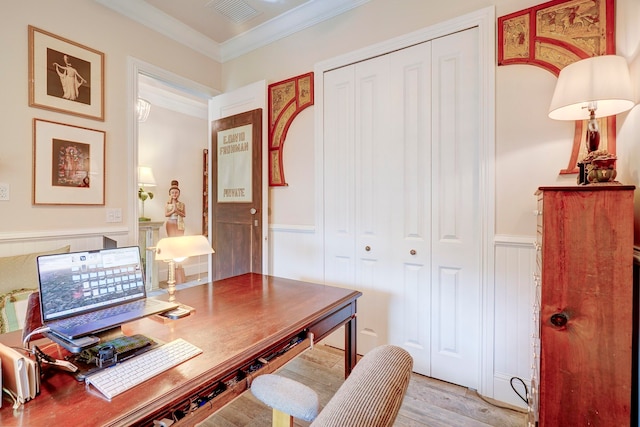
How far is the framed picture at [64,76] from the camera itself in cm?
212

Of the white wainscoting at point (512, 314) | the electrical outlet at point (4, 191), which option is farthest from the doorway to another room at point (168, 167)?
the white wainscoting at point (512, 314)

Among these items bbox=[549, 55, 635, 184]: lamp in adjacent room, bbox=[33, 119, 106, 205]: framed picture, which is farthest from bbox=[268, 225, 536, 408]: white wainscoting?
bbox=[33, 119, 106, 205]: framed picture

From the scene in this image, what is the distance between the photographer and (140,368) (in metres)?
0.90

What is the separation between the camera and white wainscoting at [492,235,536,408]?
1.83 meters

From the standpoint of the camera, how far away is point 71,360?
0.94m

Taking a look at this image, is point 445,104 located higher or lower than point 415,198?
higher

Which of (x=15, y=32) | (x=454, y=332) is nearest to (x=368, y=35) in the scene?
(x=454, y=332)

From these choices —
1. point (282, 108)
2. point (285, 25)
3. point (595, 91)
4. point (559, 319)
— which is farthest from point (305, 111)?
point (559, 319)

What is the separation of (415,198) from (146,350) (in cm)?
179

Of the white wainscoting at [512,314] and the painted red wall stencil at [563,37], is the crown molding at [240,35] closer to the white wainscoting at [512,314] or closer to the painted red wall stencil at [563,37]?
the painted red wall stencil at [563,37]

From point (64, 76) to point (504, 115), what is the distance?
2.99 meters

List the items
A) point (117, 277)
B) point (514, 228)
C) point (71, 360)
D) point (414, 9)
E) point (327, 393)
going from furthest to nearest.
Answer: point (414, 9), point (327, 393), point (514, 228), point (117, 277), point (71, 360)

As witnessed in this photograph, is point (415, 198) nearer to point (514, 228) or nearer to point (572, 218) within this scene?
point (514, 228)

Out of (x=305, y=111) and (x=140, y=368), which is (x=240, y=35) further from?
(x=140, y=368)
